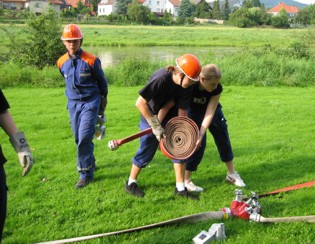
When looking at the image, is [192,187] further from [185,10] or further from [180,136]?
[185,10]

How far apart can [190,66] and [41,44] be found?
46.9 ft

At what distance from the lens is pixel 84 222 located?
438cm

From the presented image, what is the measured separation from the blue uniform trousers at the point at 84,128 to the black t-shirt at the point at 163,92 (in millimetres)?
936

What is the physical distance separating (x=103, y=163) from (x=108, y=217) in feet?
6.14

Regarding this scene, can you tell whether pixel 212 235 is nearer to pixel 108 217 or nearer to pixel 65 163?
pixel 108 217

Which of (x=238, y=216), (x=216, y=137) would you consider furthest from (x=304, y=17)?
(x=238, y=216)

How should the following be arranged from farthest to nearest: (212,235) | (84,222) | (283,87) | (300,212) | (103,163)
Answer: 1. (283,87)
2. (103,163)
3. (300,212)
4. (84,222)
5. (212,235)

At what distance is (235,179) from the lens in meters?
5.51

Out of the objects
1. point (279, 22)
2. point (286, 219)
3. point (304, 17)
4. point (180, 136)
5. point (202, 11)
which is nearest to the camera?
point (286, 219)

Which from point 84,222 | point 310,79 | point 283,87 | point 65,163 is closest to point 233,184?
point 84,222

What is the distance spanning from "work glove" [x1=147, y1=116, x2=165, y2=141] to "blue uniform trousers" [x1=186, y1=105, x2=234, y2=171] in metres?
0.74

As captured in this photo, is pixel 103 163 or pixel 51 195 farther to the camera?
pixel 103 163

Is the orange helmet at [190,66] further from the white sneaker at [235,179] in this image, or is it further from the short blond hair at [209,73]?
the white sneaker at [235,179]

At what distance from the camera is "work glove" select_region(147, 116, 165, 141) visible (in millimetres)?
4539
